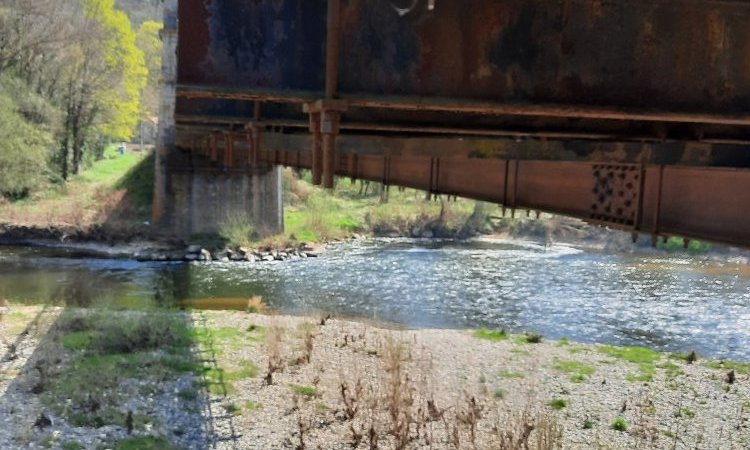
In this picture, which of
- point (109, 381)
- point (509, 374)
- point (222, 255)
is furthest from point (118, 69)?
point (509, 374)

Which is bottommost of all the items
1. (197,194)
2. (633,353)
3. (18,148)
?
(633,353)

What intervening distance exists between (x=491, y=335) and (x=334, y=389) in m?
5.68

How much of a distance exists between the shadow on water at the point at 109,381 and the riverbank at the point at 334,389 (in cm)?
3

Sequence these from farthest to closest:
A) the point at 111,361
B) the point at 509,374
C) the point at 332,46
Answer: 1. the point at 509,374
2. the point at 111,361
3. the point at 332,46

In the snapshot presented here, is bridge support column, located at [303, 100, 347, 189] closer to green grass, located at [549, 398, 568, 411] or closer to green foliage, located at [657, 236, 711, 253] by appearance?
green grass, located at [549, 398, 568, 411]

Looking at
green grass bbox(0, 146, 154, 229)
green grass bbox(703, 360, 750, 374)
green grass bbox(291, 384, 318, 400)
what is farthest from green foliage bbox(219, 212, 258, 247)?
green grass bbox(703, 360, 750, 374)

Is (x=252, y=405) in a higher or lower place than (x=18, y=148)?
lower

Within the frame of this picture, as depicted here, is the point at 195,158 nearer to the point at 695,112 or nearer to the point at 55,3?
the point at 55,3

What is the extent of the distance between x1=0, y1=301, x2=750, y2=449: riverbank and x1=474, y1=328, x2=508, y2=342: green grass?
0.11m

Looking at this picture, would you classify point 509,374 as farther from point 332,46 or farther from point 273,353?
point 332,46

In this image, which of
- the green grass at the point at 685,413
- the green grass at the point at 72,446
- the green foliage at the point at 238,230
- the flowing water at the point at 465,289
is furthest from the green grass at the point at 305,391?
the green foliage at the point at 238,230

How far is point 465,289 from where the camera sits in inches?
859

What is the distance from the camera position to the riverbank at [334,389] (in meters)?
8.43

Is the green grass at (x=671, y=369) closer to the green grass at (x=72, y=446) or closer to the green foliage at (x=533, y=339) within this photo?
the green foliage at (x=533, y=339)
